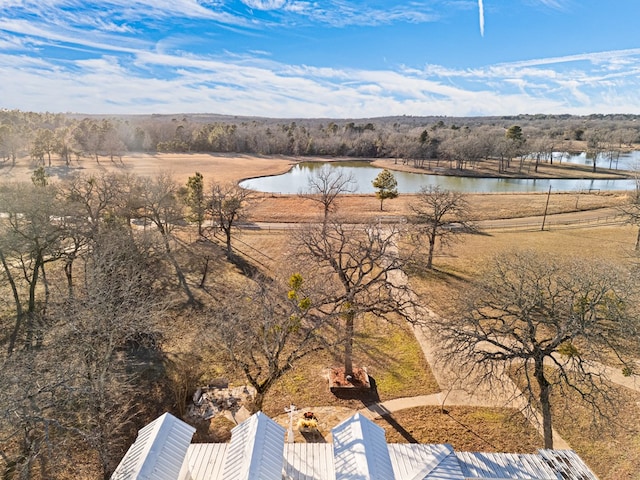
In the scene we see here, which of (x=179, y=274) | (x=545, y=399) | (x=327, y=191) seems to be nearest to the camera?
(x=545, y=399)

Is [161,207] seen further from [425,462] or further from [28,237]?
[425,462]

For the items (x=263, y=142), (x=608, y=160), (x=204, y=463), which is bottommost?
(x=204, y=463)

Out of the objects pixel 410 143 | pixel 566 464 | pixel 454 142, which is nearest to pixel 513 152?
pixel 454 142

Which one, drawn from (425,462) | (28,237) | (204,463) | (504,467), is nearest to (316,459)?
(425,462)

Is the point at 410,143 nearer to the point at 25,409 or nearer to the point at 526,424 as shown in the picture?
the point at 526,424

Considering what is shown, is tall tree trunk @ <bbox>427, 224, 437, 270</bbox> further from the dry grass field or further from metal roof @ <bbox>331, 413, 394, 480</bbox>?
metal roof @ <bbox>331, 413, 394, 480</bbox>

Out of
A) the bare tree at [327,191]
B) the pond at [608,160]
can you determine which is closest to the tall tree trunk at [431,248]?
the bare tree at [327,191]
